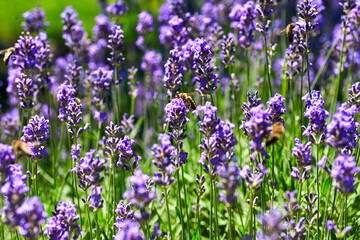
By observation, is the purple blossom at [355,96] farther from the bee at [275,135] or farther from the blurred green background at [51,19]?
the blurred green background at [51,19]

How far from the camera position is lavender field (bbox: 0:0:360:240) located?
2.38 m

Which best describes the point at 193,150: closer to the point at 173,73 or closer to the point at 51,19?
the point at 173,73

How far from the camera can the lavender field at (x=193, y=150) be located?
238cm

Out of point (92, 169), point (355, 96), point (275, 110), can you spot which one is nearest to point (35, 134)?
point (92, 169)

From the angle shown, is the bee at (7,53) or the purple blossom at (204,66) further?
the bee at (7,53)

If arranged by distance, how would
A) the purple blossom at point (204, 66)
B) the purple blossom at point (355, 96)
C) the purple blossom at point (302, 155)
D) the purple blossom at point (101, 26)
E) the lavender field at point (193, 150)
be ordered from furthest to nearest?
the purple blossom at point (101, 26) → the purple blossom at point (204, 66) → the purple blossom at point (355, 96) → the purple blossom at point (302, 155) → the lavender field at point (193, 150)

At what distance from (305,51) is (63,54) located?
808 cm

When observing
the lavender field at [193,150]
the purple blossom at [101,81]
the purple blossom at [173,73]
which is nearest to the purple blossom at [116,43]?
the lavender field at [193,150]

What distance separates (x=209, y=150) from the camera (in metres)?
2.62

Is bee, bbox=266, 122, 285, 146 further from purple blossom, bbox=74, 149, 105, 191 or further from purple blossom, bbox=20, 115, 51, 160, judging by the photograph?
purple blossom, bbox=20, 115, 51, 160

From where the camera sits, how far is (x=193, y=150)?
4.82 metres

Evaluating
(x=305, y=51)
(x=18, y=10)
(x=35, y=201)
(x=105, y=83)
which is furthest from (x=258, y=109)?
(x=18, y=10)

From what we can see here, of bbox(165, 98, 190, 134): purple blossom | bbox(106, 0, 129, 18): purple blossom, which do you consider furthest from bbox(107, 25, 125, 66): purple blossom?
bbox(165, 98, 190, 134): purple blossom

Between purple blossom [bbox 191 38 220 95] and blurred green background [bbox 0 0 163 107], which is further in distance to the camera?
blurred green background [bbox 0 0 163 107]
